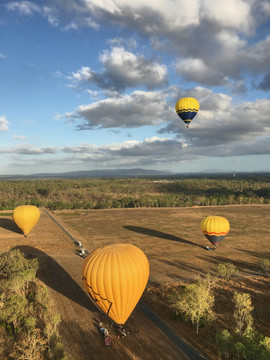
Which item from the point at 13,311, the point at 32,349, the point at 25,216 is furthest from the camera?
the point at 25,216

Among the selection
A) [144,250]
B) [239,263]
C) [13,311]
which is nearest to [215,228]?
[239,263]

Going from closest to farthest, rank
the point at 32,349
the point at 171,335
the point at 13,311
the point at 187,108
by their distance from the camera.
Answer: the point at 32,349
the point at 171,335
the point at 13,311
the point at 187,108

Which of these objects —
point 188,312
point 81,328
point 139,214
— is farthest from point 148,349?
point 139,214

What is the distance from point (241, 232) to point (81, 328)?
166 feet

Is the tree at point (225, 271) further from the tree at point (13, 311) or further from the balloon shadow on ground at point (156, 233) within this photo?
the tree at point (13, 311)

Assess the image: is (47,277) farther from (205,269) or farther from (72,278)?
(205,269)

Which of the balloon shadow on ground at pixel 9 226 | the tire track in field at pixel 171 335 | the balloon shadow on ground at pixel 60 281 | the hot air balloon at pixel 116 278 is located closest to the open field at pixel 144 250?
the balloon shadow on ground at pixel 60 281

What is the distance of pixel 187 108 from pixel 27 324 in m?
44.2

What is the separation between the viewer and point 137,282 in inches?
773

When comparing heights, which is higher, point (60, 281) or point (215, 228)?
point (215, 228)

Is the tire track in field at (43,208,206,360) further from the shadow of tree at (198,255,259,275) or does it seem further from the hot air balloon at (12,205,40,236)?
the hot air balloon at (12,205,40,236)

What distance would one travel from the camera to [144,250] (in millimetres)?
46531

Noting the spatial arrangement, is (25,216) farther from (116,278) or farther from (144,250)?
(116,278)

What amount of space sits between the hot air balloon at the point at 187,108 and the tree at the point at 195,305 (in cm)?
3609
